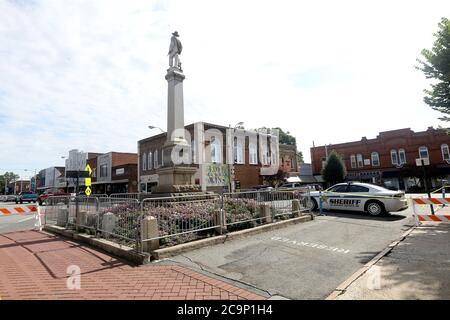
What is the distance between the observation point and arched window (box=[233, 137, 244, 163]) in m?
34.2

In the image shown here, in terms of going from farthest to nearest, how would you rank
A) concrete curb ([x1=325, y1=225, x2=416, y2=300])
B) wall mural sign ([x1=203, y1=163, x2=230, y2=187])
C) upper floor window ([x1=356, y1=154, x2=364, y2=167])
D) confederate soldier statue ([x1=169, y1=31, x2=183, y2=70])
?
1. upper floor window ([x1=356, y1=154, x2=364, y2=167])
2. wall mural sign ([x1=203, y1=163, x2=230, y2=187])
3. confederate soldier statue ([x1=169, y1=31, x2=183, y2=70])
4. concrete curb ([x1=325, y1=225, x2=416, y2=300])

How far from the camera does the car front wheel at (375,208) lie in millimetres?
11665

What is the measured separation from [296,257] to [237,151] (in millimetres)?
28736

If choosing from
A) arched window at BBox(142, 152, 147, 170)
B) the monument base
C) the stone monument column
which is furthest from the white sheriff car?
arched window at BBox(142, 152, 147, 170)

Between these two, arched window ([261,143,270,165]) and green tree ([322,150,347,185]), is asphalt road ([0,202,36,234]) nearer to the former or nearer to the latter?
arched window ([261,143,270,165])

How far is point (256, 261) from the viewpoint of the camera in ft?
18.6

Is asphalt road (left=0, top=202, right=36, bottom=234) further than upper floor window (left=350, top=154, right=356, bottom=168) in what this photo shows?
No

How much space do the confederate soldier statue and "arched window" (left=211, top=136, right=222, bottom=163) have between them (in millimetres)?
20030

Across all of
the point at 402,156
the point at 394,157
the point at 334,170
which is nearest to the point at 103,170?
the point at 334,170

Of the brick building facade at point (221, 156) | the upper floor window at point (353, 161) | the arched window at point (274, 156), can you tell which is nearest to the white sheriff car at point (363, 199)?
the brick building facade at point (221, 156)

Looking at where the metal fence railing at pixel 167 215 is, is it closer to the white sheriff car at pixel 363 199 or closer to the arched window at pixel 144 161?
the white sheriff car at pixel 363 199
